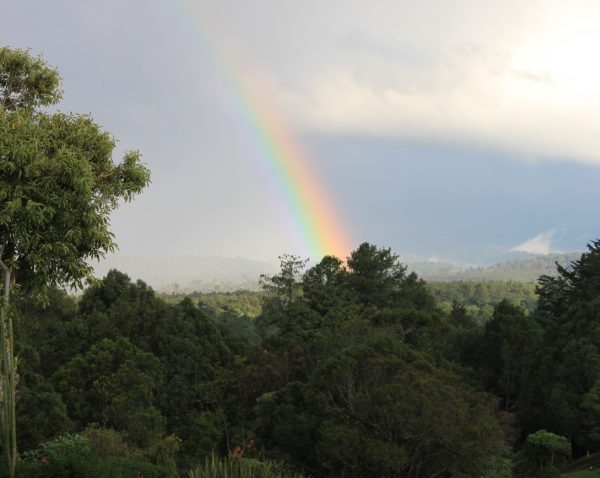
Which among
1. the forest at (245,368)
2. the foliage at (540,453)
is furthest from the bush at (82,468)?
the foliage at (540,453)

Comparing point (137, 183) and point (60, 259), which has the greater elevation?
point (137, 183)

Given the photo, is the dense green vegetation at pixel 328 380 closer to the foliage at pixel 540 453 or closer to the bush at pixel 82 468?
the foliage at pixel 540 453

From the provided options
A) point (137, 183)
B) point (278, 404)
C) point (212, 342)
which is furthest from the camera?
point (212, 342)

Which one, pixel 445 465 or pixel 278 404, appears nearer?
pixel 445 465

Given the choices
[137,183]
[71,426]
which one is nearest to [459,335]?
[71,426]

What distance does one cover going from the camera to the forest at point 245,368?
9516 mm

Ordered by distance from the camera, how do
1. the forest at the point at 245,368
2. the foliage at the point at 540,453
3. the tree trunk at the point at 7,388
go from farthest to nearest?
the foliage at the point at 540,453, the forest at the point at 245,368, the tree trunk at the point at 7,388

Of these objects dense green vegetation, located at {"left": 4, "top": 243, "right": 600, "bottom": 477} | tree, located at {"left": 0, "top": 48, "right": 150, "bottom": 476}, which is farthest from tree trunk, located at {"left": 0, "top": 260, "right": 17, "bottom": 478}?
dense green vegetation, located at {"left": 4, "top": 243, "right": 600, "bottom": 477}

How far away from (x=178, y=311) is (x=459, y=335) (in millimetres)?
24111

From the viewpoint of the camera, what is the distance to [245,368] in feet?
119

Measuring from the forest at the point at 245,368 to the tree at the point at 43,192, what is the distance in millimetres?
31

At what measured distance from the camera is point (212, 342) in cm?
4338

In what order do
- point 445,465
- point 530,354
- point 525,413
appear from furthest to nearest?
point 530,354 < point 525,413 < point 445,465

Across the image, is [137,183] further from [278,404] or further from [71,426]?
[71,426]
